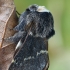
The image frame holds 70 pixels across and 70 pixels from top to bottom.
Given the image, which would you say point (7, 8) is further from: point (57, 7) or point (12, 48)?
point (57, 7)

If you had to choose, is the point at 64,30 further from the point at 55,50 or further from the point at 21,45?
the point at 21,45

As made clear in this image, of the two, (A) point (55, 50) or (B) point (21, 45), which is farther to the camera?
(A) point (55, 50)

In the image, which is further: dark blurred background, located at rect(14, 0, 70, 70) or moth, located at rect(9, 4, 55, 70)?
dark blurred background, located at rect(14, 0, 70, 70)

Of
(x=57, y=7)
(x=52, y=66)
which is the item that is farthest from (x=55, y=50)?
(x=57, y=7)

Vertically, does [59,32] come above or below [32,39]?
below

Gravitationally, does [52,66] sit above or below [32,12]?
below

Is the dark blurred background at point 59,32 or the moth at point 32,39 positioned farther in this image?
the dark blurred background at point 59,32

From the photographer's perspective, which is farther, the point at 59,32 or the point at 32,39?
the point at 59,32

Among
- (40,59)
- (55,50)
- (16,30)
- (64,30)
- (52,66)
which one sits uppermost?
(16,30)
